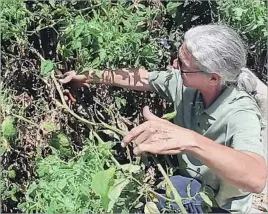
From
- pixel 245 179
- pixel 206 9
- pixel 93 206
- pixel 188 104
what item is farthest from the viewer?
pixel 206 9

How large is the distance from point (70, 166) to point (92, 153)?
87 millimetres

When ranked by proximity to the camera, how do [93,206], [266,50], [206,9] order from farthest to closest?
[266,50] < [206,9] < [93,206]

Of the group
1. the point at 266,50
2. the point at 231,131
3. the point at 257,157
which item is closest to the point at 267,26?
the point at 266,50

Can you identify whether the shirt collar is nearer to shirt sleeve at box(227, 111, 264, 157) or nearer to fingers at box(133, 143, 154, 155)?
shirt sleeve at box(227, 111, 264, 157)

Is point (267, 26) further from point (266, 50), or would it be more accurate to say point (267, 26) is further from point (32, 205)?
point (32, 205)

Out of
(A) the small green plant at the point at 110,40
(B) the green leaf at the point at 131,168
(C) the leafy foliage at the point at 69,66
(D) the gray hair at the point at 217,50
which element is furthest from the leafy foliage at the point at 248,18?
(B) the green leaf at the point at 131,168

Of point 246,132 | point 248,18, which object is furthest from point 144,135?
point 248,18

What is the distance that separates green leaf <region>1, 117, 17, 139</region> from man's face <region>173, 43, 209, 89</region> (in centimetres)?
66

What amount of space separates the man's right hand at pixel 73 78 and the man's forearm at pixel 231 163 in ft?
2.60

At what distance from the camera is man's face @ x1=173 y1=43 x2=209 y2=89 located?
2170mm

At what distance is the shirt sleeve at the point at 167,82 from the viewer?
96.7 inches

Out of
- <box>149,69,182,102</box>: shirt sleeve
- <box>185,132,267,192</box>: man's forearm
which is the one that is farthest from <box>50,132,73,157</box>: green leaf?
<box>185,132,267,192</box>: man's forearm

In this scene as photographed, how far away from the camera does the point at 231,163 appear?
5.86 ft

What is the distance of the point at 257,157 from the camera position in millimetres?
1893
